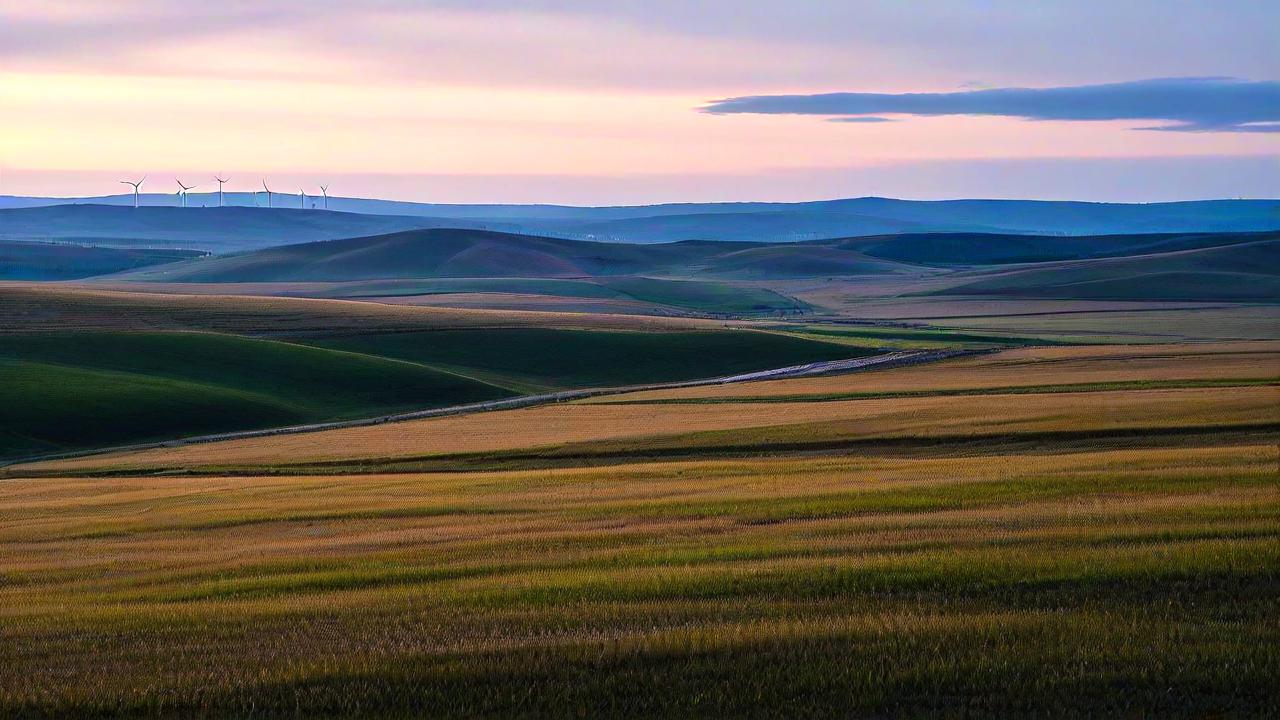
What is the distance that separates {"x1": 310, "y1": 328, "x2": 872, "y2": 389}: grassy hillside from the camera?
256 ft

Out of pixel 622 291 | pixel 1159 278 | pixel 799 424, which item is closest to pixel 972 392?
pixel 799 424

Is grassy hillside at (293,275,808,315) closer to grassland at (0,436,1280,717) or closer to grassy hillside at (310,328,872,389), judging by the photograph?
grassy hillside at (310,328,872,389)

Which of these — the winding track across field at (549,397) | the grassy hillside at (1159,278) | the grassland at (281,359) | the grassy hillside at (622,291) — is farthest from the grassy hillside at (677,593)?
the grassy hillside at (1159,278)

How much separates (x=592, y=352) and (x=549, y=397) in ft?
62.5

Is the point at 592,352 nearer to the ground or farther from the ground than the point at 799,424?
nearer to the ground

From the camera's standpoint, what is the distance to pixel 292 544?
18.8 metres

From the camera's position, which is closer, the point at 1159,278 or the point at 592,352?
the point at 592,352

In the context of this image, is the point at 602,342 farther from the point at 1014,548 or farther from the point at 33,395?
the point at 1014,548

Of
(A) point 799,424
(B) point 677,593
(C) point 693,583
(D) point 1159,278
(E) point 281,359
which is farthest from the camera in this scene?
(D) point 1159,278

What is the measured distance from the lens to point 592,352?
8294 cm

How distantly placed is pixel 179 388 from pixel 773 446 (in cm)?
3722

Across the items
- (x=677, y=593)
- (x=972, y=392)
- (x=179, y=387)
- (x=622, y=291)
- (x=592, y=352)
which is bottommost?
(x=622, y=291)

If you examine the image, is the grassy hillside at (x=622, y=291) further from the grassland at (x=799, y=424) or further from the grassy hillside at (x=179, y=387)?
the grassland at (x=799, y=424)

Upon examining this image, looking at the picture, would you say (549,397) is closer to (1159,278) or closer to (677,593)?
(677,593)
